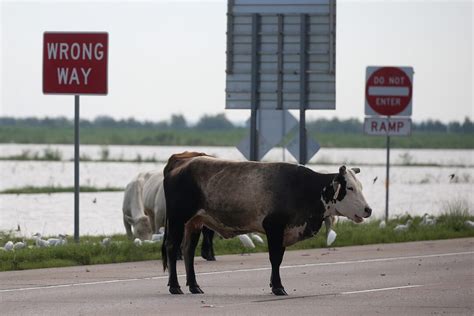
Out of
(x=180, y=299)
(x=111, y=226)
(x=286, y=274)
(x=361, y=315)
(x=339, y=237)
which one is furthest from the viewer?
(x=111, y=226)

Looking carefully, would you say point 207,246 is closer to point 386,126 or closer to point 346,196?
point 346,196

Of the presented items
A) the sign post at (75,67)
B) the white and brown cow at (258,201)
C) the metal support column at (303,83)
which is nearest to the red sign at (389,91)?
the metal support column at (303,83)

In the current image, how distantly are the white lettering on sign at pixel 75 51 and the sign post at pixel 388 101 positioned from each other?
10424 mm

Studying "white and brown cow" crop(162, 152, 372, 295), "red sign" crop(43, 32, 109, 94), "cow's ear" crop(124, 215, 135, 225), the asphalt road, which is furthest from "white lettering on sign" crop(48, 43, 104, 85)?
"white and brown cow" crop(162, 152, 372, 295)

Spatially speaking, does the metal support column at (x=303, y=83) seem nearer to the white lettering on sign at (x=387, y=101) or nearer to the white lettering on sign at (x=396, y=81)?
the white lettering on sign at (x=387, y=101)

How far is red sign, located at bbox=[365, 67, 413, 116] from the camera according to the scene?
3209 cm

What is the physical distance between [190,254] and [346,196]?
2.09 meters

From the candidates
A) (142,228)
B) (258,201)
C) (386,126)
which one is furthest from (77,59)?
(386,126)

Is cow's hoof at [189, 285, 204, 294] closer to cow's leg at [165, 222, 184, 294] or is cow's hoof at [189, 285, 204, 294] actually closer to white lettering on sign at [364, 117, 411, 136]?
cow's leg at [165, 222, 184, 294]

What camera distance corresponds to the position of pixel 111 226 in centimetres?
3500

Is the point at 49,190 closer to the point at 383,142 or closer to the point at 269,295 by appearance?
Answer: the point at 269,295

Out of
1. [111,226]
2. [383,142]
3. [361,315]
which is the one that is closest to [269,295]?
[361,315]

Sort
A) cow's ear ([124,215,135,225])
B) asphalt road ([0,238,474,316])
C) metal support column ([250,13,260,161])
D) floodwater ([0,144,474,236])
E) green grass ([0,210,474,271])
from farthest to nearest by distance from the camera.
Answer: floodwater ([0,144,474,236]) → metal support column ([250,13,260,161]) → cow's ear ([124,215,135,225]) → green grass ([0,210,474,271]) → asphalt road ([0,238,474,316])

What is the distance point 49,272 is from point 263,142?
7745 mm
